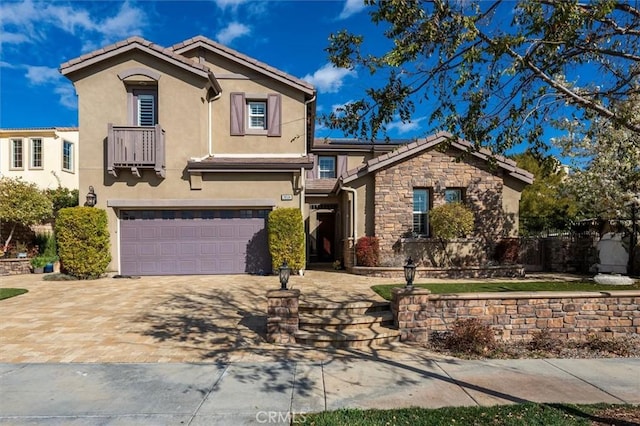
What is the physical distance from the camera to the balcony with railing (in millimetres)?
12602

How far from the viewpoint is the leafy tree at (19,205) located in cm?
1482

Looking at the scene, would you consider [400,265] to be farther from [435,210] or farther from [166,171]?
[166,171]

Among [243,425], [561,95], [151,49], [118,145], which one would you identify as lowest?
[243,425]

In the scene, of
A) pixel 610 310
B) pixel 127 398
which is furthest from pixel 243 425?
pixel 610 310

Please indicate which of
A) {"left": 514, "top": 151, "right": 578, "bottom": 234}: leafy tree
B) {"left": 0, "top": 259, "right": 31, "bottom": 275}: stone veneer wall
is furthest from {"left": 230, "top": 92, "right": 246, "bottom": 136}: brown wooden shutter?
{"left": 514, "top": 151, "right": 578, "bottom": 234}: leafy tree

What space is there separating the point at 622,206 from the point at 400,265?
24.5ft

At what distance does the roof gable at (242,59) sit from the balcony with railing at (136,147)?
3.85 meters

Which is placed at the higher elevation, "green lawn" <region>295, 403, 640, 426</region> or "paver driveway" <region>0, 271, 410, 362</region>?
"paver driveway" <region>0, 271, 410, 362</region>

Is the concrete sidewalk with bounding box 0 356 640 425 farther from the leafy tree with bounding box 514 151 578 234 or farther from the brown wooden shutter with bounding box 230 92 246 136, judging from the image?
the leafy tree with bounding box 514 151 578 234

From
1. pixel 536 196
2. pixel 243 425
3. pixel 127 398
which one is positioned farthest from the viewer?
pixel 536 196

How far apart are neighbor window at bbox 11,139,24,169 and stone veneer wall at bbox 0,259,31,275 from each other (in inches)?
312

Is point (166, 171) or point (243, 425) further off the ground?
point (166, 171)

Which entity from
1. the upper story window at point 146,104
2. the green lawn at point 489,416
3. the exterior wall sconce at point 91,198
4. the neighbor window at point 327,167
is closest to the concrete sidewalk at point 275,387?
the green lawn at point 489,416

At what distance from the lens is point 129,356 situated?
18.1 ft
